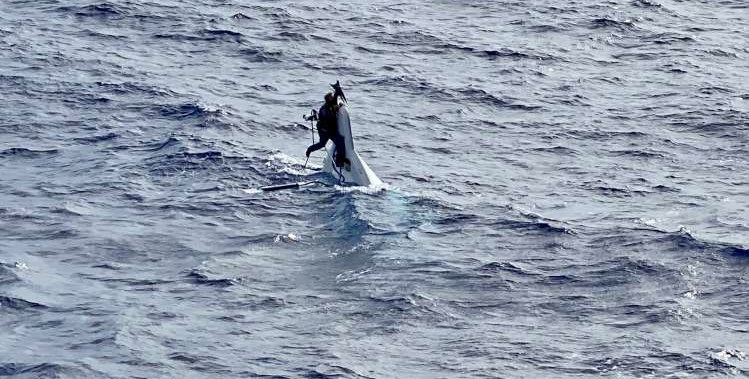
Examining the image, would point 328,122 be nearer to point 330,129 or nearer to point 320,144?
point 330,129

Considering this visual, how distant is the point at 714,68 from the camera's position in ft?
203

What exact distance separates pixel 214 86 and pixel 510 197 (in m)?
14.4

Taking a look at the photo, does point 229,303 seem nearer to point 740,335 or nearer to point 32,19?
point 740,335

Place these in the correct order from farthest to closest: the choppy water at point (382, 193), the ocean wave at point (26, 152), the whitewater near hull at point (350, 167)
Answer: the ocean wave at point (26, 152)
the whitewater near hull at point (350, 167)
the choppy water at point (382, 193)

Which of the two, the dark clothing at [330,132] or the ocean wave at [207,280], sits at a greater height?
the dark clothing at [330,132]

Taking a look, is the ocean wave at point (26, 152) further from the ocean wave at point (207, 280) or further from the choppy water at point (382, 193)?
the ocean wave at point (207, 280)

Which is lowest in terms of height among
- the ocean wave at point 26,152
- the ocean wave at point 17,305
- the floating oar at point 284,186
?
the ocean wave at point 17,305

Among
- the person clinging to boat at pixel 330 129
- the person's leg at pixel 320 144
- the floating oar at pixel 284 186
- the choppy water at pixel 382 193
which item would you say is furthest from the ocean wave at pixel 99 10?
the floating oar at pixel 284 186

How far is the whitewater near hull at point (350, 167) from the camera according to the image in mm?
49219

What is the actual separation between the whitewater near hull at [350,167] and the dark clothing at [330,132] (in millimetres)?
125

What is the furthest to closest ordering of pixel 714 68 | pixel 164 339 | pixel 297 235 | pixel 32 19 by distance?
pixel 32 19, pixel 714 68, pixel 297 235, pixel 164 339

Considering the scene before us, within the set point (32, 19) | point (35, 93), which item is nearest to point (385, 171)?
point (35, 93)

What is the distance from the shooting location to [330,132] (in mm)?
49938

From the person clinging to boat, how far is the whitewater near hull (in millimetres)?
125
